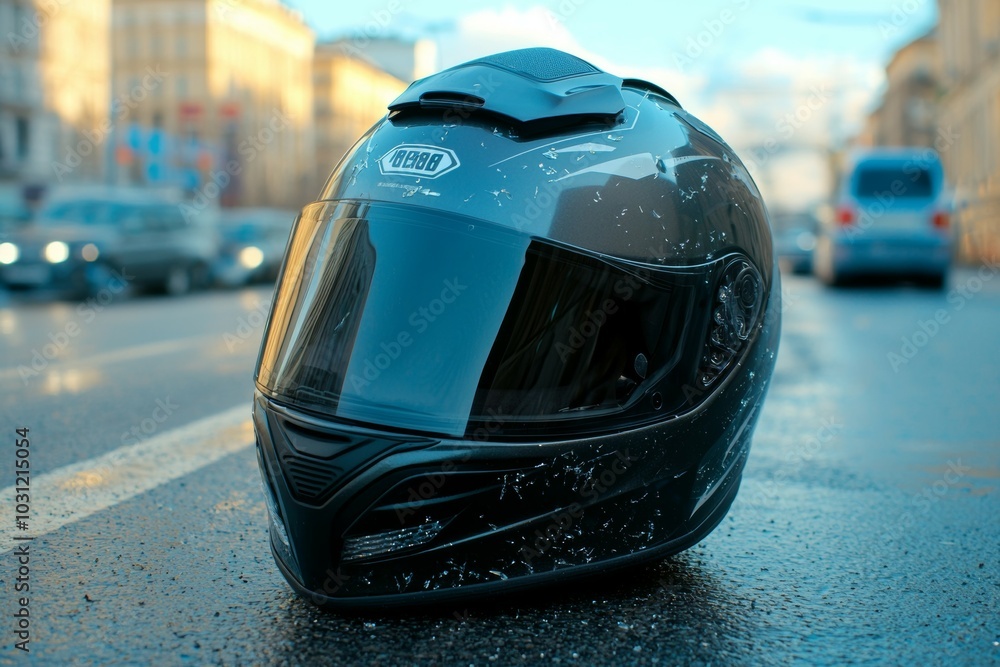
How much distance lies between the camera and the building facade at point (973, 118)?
127ft

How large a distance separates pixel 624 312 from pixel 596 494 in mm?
436

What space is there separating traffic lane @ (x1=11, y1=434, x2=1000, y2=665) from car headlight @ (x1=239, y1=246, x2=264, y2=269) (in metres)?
18.0

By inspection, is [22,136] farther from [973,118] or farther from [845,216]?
[845,216]

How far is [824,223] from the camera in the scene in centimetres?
1734

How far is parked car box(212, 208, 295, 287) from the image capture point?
2023 centimetres

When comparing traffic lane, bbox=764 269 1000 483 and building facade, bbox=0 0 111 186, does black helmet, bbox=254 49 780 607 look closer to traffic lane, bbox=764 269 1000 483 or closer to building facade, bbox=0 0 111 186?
traffic lane, bbox=764 269 1000 483

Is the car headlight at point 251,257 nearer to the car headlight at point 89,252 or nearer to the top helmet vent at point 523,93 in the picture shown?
the car headlight at point 89,252

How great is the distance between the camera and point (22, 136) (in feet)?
161

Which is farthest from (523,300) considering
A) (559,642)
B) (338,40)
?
(338,40)

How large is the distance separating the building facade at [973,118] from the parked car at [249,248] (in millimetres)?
23520

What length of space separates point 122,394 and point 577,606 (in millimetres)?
4206

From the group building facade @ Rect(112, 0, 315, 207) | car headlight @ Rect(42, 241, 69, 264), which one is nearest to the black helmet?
car headlight @ Rect(42, 241, 69, 264)

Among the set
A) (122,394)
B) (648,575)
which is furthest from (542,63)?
(122,394)

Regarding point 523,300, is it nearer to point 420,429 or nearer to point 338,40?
point 420,429
